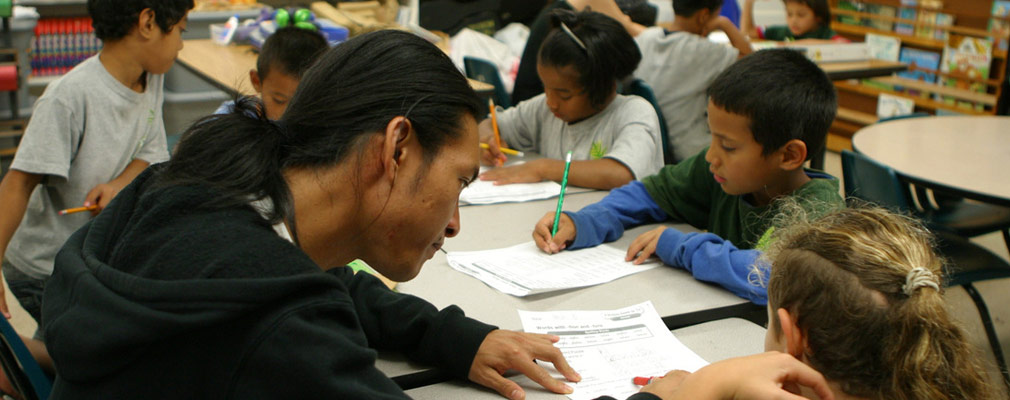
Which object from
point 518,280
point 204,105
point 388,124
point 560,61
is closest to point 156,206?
point 388,124

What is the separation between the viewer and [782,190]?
5.59 ft

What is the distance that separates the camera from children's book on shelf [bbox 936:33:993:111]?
445 cm

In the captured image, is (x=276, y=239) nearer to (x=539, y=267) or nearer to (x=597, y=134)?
(x=539, y=267)

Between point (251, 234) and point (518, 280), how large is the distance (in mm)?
774

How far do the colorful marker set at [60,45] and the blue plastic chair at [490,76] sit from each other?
8.20 feet

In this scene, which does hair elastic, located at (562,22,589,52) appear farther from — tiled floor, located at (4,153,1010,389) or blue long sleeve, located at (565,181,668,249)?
tiled floor, located at (4,153,1010,389)

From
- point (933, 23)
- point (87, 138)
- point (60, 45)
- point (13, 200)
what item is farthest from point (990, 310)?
point (60, 45)

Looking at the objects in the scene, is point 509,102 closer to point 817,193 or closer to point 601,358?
point 817,193

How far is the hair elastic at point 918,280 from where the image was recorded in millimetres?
914

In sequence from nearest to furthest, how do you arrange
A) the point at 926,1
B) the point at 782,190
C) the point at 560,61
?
1. the point at 782,190
2. the point at 560,61
3. the point at 926,1

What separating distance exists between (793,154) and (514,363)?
0.85m

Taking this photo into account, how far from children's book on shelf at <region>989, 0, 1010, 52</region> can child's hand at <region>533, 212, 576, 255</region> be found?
3730 mm

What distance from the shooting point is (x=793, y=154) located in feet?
5.44

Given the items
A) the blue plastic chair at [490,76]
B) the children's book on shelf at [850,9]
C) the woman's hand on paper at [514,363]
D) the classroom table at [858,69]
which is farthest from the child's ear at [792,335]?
the children's book on shelf at [850,9]
